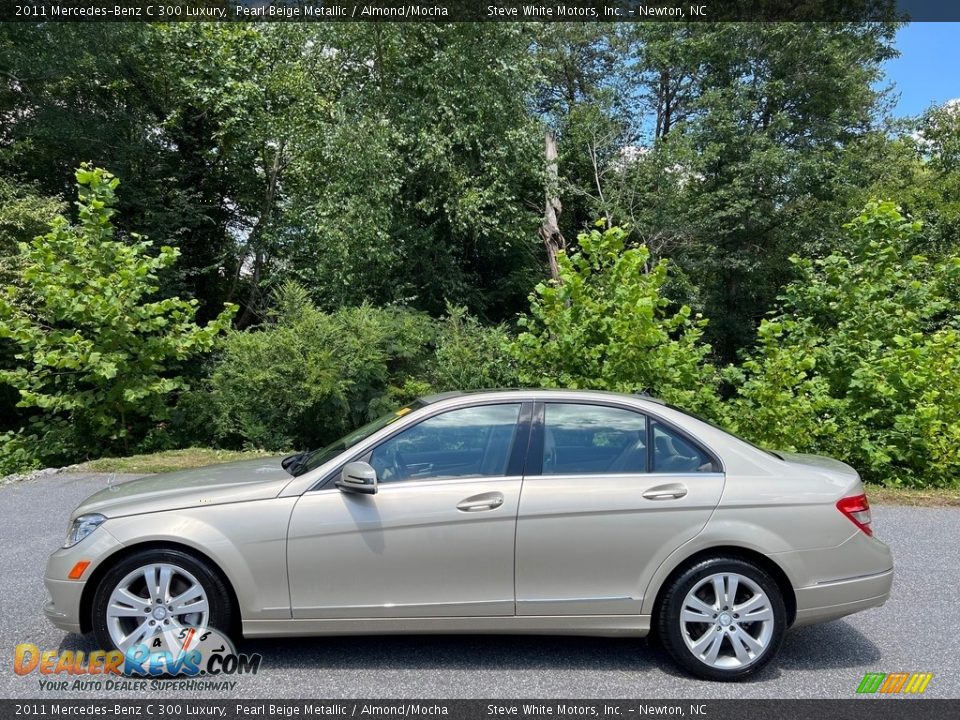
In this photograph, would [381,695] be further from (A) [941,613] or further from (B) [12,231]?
(B) [12,231]

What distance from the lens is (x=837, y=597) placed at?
410cm

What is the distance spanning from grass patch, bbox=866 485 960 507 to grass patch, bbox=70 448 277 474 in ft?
25.5

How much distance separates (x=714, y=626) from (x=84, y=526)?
11.3 ft

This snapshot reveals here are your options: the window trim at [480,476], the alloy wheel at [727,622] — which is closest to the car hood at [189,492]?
the window trim at [480,476]

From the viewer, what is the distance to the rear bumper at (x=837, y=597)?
4078 millimetres

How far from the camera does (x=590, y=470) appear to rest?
4.25 meters

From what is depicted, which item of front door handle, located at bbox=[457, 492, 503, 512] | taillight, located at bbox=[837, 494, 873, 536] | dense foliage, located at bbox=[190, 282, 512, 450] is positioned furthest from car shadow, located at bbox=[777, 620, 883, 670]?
dense foliage, located at bbox=[190, 282, 512, 450]

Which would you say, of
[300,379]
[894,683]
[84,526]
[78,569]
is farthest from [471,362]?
[894,683]

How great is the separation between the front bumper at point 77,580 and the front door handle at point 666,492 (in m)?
2.84

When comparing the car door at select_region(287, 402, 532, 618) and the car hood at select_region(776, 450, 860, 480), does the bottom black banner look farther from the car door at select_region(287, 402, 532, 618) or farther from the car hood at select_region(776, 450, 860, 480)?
the car hood at select_region(776, 450, 860, 480)

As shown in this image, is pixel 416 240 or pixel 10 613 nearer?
pixel 10 613

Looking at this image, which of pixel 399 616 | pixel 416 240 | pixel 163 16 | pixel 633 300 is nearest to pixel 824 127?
Answer: pixel 416 240

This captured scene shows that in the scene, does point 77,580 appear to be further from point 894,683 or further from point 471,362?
point 471,362

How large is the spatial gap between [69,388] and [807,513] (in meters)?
12.5
